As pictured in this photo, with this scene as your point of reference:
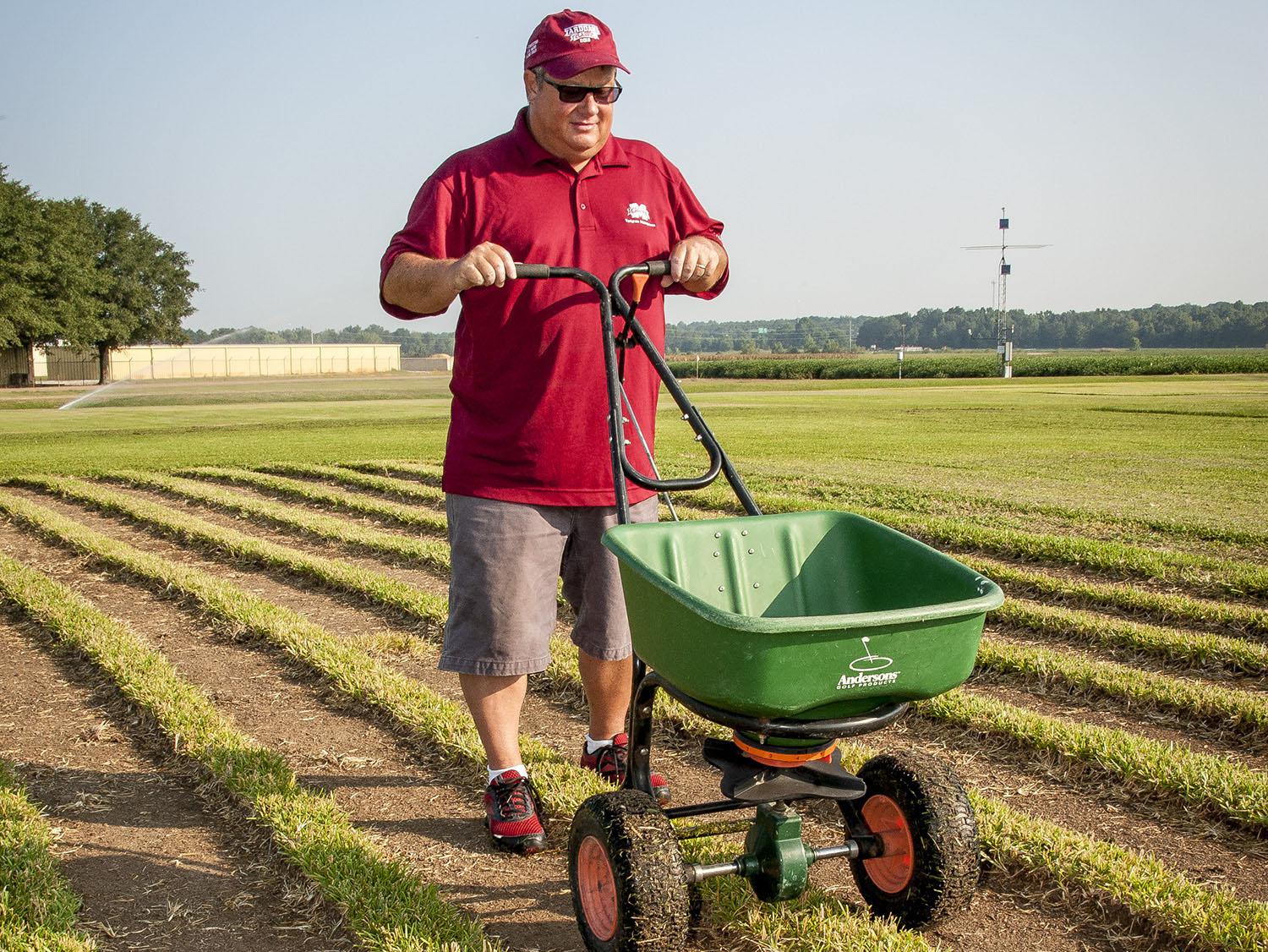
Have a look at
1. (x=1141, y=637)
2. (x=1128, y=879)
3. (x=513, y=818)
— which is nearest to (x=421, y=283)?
(x=513, y=818)

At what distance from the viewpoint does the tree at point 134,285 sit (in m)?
58.3

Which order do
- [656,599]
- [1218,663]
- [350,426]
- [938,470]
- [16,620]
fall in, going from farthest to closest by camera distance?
[350,426]
[938,470]
[16,620]
[1218,663]
[656,599]

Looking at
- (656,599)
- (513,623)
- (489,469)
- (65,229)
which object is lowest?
(513,623)

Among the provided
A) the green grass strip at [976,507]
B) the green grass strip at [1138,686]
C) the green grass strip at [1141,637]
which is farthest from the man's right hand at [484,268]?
the green grass strip at [976,507]

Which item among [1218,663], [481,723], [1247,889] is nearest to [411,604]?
[481,723]

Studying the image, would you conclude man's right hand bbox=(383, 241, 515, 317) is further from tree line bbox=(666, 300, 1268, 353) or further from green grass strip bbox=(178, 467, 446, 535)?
tree line bbox=(666, 300, 1268, 353)

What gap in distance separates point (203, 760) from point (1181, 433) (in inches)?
622

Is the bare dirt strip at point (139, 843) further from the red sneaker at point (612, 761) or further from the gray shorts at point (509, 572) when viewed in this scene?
the red sneaker at point (612, 761)

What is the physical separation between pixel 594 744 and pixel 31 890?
1.61 meters

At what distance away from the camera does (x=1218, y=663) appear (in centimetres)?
496

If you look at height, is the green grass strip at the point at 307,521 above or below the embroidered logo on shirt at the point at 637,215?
below

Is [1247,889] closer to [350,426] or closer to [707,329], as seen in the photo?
[350,426]

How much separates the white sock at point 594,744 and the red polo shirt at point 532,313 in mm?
848

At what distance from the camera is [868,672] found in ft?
7.63
